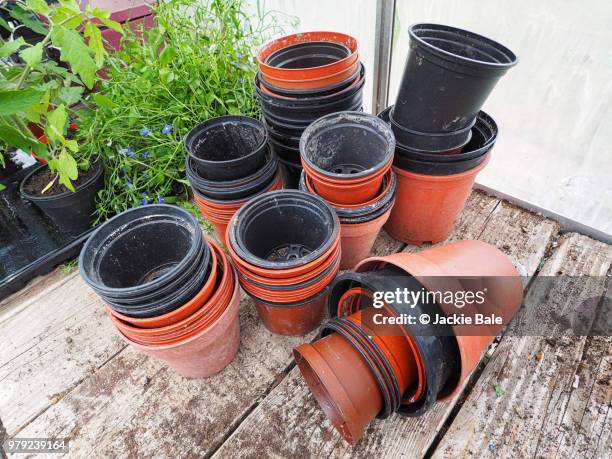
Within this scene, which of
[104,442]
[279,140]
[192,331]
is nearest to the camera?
[192,331]

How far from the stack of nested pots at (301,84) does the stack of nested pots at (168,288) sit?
0.74 metres

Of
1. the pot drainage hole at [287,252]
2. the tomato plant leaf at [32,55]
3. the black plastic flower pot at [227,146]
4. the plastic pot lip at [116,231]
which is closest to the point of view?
the plastic pot lip at [116,231]

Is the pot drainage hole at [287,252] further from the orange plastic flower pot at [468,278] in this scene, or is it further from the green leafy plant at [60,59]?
the green leafy plant at [60,59]

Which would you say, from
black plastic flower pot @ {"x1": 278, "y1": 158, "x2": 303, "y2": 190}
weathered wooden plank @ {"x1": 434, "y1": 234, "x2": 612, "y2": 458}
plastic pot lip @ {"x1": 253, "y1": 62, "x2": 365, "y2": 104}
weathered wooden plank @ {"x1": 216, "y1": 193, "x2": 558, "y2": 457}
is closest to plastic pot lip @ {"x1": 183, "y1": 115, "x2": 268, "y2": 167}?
plastic pot lip @ {"x1": 253, "y1": 62, "x2": 365, "y2": 104}

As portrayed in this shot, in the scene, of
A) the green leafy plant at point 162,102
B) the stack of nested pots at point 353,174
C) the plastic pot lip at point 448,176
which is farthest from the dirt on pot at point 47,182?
the plastic pot lip at point 448,176

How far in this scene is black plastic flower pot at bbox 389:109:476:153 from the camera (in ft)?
4.99

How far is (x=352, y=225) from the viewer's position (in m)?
1.55

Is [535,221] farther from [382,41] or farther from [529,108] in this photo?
[382,41]

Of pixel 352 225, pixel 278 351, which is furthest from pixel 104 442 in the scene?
pixel 352 225

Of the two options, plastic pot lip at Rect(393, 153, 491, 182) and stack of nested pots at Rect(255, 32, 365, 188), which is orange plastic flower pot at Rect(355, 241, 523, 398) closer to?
plastic pot lip at Rect(393, 153, 491, 182)

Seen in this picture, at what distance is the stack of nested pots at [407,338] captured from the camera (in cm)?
110

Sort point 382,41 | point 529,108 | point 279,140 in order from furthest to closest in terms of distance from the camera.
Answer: point 382,41 < point 279,140 < point 529,108

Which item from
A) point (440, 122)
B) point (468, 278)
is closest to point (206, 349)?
point (468, 278)

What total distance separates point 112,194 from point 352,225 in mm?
1522
